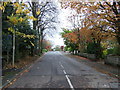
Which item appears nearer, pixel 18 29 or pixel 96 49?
pixel 18 29

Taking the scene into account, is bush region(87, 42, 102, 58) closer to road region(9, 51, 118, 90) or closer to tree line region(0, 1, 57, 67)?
tree line region(0, 1, 57, 67)

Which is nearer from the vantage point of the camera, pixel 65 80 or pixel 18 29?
pixel 65 80

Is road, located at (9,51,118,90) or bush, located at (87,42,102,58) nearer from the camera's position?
road, located at (9,51,118,90)

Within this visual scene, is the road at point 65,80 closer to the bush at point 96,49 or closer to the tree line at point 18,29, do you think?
the tree line at point 18,29

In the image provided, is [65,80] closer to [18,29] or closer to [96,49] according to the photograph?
[18,29]

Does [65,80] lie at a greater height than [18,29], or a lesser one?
lesser

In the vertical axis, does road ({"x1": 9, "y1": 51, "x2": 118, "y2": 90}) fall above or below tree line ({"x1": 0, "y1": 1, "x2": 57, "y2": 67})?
below

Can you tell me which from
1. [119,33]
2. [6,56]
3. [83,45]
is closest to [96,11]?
[119,33]

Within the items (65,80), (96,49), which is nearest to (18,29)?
(65,80)

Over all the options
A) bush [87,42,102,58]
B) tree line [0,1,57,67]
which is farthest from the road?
bush [87,42,102,58]

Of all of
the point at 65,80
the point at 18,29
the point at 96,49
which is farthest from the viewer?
the point at 96,49

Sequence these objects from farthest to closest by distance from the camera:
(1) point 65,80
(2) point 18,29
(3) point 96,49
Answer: (3) point 96,49 → (2) point 18,29 → (1) point 65,80

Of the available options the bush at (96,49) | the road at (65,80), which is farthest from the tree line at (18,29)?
the bush at (96,49)

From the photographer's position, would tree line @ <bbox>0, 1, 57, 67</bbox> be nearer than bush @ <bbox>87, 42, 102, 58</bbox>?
Yes
